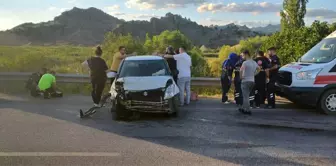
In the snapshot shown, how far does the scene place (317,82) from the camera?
9.44 m

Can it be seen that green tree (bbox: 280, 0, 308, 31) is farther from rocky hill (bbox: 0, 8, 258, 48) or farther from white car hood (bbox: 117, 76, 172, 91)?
rocky hill (bbox: 0, 8, 258, 48)

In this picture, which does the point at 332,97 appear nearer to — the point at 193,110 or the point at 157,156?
the point at 193,110

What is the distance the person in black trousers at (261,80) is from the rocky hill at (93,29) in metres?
124

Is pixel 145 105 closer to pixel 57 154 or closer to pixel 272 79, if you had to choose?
pixel 57 154

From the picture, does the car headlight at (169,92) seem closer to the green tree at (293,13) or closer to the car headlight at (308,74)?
the car headlight at (308,74)

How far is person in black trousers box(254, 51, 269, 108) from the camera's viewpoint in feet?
33.5

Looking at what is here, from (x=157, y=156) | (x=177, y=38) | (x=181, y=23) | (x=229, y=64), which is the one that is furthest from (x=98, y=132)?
(x=181, y=23)

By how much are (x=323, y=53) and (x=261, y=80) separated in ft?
5.88

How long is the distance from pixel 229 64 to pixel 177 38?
3495 cm

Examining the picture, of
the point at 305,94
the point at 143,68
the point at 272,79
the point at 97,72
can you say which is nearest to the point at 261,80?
the point at 272,79

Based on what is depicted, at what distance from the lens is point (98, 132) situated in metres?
7.22

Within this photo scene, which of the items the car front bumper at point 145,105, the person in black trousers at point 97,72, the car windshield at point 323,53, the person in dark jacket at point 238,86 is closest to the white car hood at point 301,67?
the car windshield at point 323,53

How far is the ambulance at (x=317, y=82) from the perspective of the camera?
30.8 ft

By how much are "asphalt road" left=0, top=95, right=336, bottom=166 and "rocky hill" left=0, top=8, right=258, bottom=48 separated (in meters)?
126
